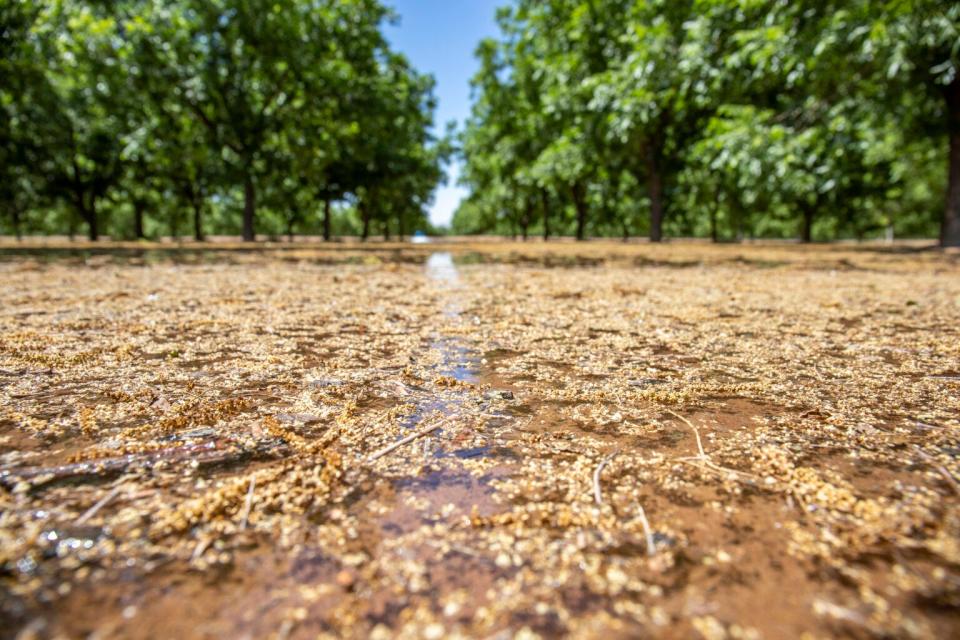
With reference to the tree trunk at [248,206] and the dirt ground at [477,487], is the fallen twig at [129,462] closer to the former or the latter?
the dirt ground at [477,487]

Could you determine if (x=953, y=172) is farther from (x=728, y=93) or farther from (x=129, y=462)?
(x=129, y=462)

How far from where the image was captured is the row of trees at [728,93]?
6586 millimetres

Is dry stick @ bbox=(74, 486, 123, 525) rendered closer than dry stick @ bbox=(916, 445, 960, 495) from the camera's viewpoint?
Yes

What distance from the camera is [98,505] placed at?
0.84m

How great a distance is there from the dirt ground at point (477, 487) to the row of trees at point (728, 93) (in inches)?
249

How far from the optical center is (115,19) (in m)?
11.9

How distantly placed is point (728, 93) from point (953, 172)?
4.56 meters

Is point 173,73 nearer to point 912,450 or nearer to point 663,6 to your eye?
point 663,6

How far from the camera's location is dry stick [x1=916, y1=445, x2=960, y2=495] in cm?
91

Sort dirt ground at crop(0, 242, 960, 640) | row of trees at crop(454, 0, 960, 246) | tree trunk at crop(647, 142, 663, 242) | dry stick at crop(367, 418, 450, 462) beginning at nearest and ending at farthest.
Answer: dirt ground at crop(0, 242, 960, 640)
dry stick at crop(367, 418, 450, 462)
row of trees at crop(454, 0, 960, 246)
tree trunk at crop(647, 142, 663, 242)

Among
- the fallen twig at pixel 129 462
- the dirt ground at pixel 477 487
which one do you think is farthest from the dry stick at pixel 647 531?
the fallen twig at pixel 129 462

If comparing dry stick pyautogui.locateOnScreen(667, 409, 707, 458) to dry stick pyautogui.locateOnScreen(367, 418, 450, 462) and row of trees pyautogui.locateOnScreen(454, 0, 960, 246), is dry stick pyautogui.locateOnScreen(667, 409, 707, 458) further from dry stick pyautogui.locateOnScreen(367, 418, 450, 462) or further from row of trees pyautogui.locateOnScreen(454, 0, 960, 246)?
row of trees pyautogui.locateOnScreen(454, 0, 960, 246)

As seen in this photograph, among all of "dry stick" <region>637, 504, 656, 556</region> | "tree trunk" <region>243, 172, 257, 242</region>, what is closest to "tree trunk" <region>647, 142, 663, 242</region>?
"tree trunk" <region>243, 172, 257, 242</region>

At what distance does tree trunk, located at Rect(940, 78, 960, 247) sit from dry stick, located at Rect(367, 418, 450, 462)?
39.3 feet
